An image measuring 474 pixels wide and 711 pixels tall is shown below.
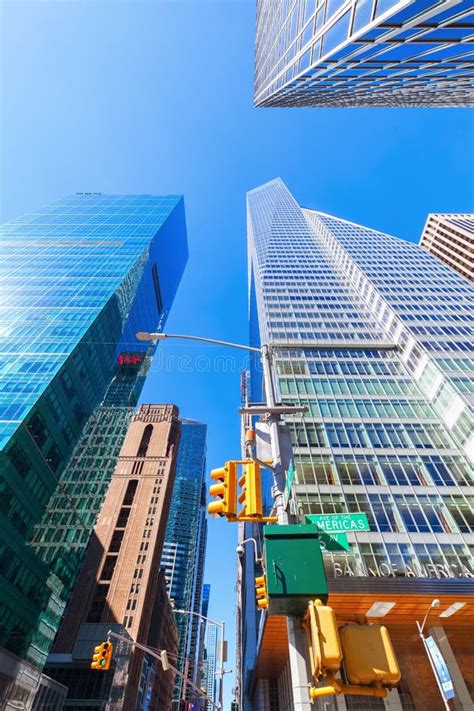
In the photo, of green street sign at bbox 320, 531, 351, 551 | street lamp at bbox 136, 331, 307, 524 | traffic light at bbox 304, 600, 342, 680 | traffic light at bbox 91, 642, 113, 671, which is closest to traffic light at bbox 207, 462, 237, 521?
street lamp at bbox 136, 331, 307, 524

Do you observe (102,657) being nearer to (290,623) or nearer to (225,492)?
(225,492)

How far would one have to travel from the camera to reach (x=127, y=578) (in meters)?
76.1

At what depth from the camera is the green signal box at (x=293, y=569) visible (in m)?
4.56

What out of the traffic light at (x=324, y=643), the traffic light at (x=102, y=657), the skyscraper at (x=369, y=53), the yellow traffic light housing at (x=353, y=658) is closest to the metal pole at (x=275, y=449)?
the traffic light at (x=324, y=643)

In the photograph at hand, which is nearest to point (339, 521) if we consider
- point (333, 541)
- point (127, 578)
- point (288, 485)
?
point (333, 541)

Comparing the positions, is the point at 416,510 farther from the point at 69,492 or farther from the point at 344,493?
the point at 69,492

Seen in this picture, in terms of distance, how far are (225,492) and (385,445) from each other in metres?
32.7

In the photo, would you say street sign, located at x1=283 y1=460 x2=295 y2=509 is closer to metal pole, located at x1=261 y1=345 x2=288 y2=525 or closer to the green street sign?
metal pole, located at x1=261 y1=345 x2=288 y2=525

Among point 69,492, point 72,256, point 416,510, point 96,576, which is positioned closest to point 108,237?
point 72,256

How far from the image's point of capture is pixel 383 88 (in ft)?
117

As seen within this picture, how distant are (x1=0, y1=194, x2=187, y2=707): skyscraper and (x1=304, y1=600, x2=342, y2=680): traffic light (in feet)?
186

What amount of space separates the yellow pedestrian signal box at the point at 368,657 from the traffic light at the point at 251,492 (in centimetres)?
227

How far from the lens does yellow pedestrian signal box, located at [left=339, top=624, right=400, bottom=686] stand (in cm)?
358

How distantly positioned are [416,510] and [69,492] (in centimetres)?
7196
